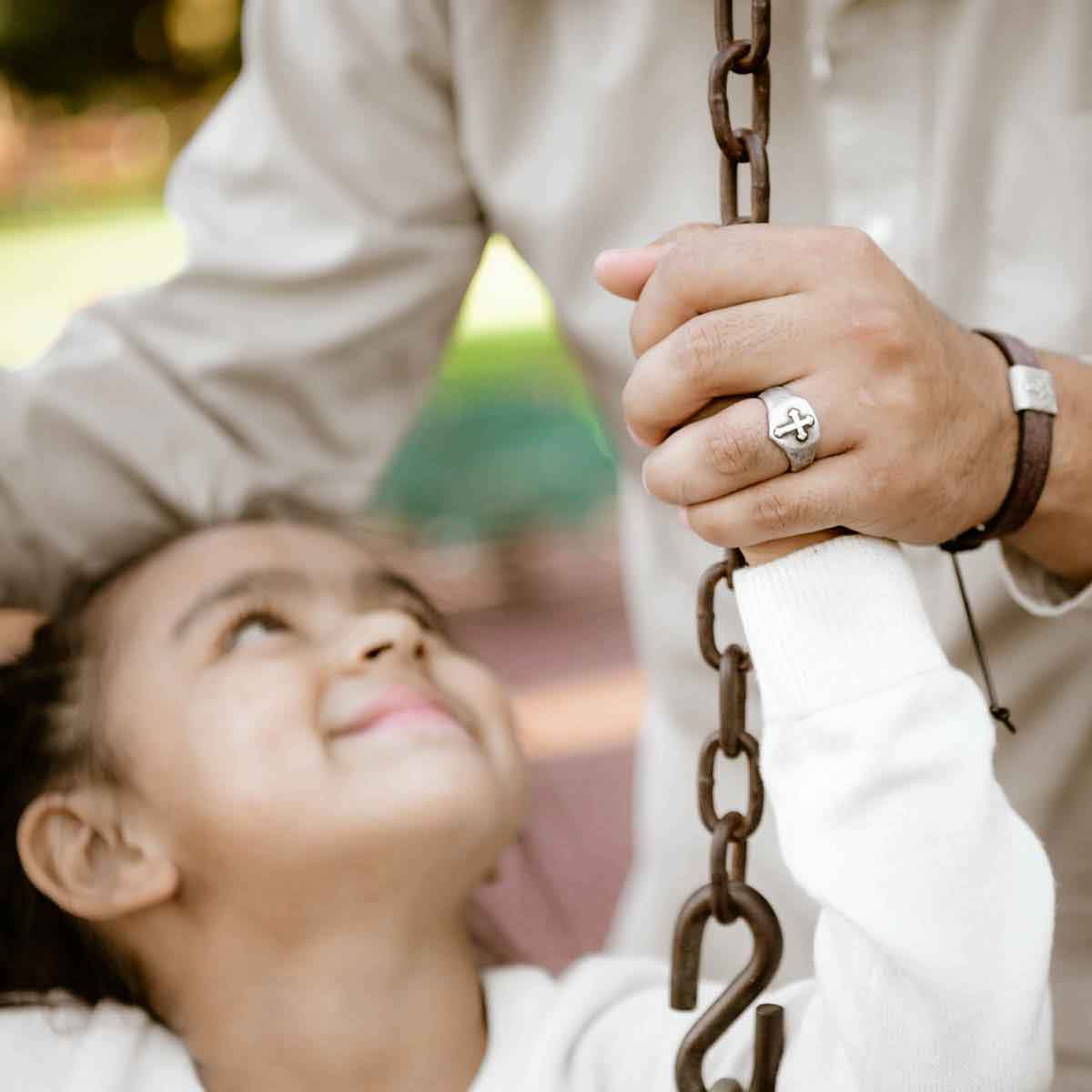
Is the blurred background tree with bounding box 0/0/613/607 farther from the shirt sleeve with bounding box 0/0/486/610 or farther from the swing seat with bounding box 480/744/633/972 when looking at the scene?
the shirt sleeve with bounding box 0/0/486/610

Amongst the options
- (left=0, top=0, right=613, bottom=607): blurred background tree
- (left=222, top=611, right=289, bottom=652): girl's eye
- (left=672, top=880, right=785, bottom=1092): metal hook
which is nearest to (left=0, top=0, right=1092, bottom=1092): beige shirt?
(left=222, top=611, right=289, bottom=652): girl's eye

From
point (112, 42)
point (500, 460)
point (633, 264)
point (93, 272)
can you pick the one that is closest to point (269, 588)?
point (633, 264)

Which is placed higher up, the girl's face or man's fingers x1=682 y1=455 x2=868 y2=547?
man's fingers x1=682 y1=455 x2=868 y2=547

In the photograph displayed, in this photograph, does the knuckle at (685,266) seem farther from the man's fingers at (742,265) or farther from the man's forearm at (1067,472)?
the man's forearm at (1067,472)

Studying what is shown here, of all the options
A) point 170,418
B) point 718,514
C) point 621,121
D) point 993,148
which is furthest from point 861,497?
point 170,418

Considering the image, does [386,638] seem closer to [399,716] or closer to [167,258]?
[399,716]

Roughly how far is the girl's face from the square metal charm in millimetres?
569

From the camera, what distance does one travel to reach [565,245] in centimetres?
139

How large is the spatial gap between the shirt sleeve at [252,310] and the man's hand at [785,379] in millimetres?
684

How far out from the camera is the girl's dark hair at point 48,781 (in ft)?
4.41

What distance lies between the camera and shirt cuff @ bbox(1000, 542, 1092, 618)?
104 centimetres

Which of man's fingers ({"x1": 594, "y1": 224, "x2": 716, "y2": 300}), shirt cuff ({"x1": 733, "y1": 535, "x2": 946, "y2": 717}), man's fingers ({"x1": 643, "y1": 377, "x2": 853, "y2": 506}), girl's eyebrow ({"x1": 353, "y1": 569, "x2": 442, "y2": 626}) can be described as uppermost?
man's fingers ({"x1": 594, "y1": 224, "x2": 716, "y2": 300})

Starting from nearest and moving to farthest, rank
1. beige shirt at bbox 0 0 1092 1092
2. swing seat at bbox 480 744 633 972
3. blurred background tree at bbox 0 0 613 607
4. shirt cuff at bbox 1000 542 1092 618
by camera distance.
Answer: shirt cuff at bbox 1000 542 1092 618 → beige shirt at bbox 0 0 1092 1092 → swing seat at bbox 480 744 633 972 → blurred background tree at bbox 0 0 613 607

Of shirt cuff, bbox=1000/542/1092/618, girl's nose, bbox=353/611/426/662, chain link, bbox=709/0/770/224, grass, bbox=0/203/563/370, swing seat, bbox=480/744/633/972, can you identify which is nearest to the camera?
chain link, bbox=709/0/770/224
